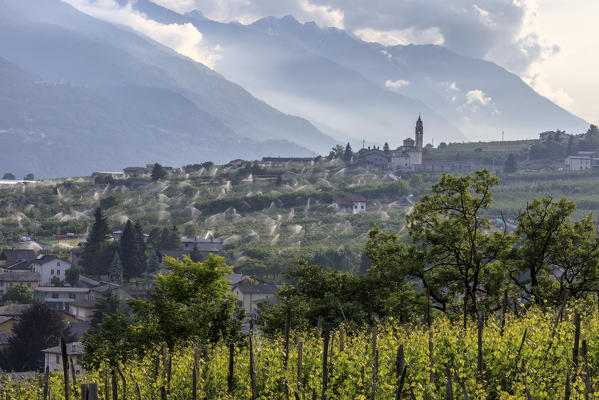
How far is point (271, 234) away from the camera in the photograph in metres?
121

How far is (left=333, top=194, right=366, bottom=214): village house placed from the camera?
137 meters

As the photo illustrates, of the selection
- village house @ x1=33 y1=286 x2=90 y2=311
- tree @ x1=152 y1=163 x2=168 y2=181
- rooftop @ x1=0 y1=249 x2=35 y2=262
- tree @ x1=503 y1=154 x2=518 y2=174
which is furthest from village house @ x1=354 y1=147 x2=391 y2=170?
village house @ x1=33 y1=286 x2=90 y2=311

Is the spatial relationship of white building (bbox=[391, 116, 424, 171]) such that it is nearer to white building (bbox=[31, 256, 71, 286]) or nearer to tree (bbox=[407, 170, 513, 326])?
white building (bbox=[31, 256, 71, 286])

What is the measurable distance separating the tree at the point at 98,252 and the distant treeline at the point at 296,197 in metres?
45.2

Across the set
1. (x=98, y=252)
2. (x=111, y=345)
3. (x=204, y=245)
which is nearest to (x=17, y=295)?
(x=98, y=252)

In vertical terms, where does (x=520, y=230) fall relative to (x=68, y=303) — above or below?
above

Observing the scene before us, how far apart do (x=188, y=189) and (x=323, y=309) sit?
13079 centimetres

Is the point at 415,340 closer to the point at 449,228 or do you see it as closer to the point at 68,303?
the point at 449,228

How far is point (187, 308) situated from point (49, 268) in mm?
66775

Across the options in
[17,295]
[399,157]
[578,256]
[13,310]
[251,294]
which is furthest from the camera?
[399,157]

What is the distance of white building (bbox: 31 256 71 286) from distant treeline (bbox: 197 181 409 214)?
50119 millimetres

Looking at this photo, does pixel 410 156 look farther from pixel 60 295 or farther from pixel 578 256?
pixel 578 256

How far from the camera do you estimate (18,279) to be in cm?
8625

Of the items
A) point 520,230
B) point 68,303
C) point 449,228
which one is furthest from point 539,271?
point 68,303
